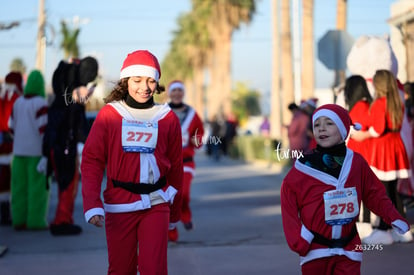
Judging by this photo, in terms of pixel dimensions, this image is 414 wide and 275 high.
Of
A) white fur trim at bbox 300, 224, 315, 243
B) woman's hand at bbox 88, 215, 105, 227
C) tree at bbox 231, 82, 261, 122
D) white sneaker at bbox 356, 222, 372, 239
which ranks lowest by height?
tree at bbox 231, 82, 261, 122

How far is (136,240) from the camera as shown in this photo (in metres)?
5.45

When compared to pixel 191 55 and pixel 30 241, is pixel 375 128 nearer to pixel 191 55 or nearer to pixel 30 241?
pixel 30 241

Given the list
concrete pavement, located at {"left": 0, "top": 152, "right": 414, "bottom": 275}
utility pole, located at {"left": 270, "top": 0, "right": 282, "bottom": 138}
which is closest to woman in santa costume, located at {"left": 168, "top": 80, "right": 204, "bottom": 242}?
concrete pavement, located at {"left": 0, "top": 152, "right": 414, "bottom": 275}

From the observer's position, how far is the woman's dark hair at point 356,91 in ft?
30.6

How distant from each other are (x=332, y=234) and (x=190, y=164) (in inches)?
204

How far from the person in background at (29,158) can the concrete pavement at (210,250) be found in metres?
0.28

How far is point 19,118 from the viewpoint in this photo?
37.7 feet

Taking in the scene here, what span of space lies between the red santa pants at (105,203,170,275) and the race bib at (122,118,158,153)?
380 mm

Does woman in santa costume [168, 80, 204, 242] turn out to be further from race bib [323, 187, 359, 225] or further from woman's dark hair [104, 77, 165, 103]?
race bib [323, 187, 359, 225]

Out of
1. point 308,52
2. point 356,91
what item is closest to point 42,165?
point 356,91

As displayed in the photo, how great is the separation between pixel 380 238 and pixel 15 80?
5.82m

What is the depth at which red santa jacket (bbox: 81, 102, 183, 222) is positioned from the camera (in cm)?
541

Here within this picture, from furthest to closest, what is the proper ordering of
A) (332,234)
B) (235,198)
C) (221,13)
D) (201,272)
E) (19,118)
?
(221,13)
(235,198)
(19,118)
(201,272)
(332,234)

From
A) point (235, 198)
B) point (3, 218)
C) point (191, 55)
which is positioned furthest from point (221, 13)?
point (3, 218)
